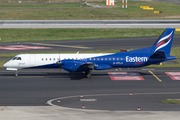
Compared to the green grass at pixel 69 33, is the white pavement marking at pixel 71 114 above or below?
below

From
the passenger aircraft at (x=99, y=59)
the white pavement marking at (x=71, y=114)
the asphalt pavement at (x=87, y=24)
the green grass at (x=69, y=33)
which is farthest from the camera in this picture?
the asphalt pavement at (x=87, y=24)

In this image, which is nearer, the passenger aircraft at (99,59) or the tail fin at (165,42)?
the passenger aircraft at (99,59)

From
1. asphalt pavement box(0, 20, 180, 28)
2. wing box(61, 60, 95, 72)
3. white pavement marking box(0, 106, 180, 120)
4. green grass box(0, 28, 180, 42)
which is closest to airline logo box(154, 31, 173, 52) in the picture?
wing box(61, 60, 95, 72)

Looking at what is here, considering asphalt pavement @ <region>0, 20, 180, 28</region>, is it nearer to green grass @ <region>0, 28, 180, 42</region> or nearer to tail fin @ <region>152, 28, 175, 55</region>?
green grass @ <region>0, 28, 180, 42</region>

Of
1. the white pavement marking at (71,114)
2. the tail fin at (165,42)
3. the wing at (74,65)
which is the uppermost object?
the tail fin at (165,42)

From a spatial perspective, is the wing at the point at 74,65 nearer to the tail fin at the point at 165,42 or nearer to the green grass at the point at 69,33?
the tail fin at the point at 165,42

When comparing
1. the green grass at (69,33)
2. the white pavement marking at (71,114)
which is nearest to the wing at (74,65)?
the white pavement marking at (71,114)

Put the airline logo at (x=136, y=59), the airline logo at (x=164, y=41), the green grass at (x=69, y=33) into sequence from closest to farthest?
the airline logo at (x=136, y=59), the airline logo at (x=164, y=41), the green grass at (x=69, y=33)

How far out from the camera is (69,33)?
67.1 m

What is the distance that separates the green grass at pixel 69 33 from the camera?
6269cm

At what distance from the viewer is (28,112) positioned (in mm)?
22016

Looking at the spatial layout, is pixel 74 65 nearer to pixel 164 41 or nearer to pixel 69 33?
pixel 164 41

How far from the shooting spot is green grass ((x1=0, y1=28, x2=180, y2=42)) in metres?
62.7

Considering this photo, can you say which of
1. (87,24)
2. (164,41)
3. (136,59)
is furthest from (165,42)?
(87,24)
